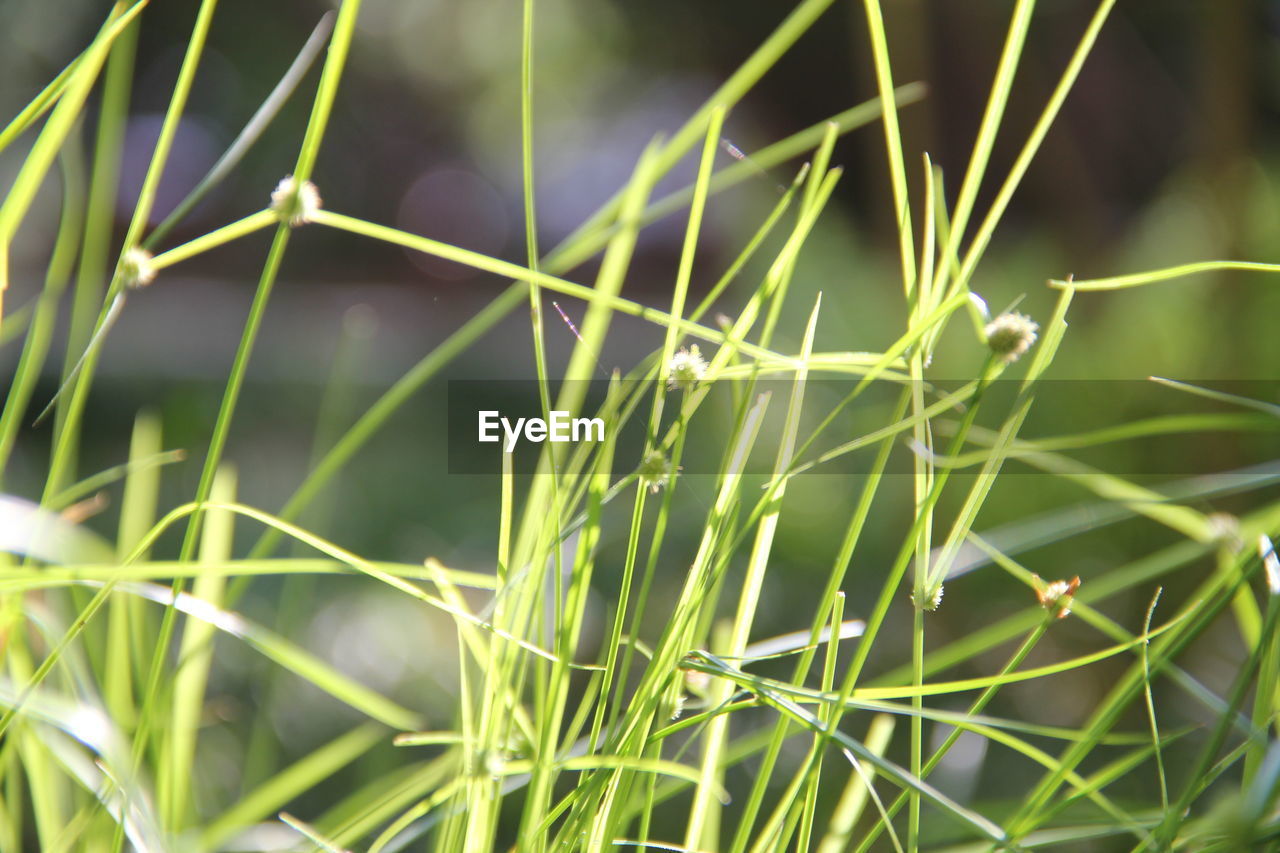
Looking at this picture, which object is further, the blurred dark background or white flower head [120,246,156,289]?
the blurred dark background

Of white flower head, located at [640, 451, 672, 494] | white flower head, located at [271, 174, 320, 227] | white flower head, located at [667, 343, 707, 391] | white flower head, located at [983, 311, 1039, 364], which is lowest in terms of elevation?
white flower head, located at [640, 451, 672, 494]

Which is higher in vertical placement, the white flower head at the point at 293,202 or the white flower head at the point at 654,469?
the white flower head at the point at 293,202

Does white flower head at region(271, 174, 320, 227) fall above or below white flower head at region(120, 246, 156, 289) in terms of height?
above

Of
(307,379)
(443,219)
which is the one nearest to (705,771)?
(307,379)

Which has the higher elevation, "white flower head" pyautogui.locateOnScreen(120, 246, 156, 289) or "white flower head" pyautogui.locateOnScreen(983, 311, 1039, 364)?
"white flower head" pyautogui.locateOnScreen(120, 246, 156, 289)

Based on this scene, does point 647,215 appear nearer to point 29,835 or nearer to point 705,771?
point 705,771

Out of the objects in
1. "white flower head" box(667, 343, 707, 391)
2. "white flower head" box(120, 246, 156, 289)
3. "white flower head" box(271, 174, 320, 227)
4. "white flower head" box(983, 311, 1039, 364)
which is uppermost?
"white flower head" box(271, 174, 320, 227)

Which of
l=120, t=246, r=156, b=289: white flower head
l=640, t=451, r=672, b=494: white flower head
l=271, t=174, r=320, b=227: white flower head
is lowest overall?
l=640, t=451, r=672, b=494: white flower head

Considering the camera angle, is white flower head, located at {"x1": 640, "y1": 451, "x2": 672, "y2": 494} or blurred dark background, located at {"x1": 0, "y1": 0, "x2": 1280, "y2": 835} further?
blurred dark background, located at {"x1": 0, "y1": 0, "x2": 1280, "y2": 835}

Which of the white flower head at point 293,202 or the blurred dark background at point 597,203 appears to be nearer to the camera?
the white flower head at point 293,202
